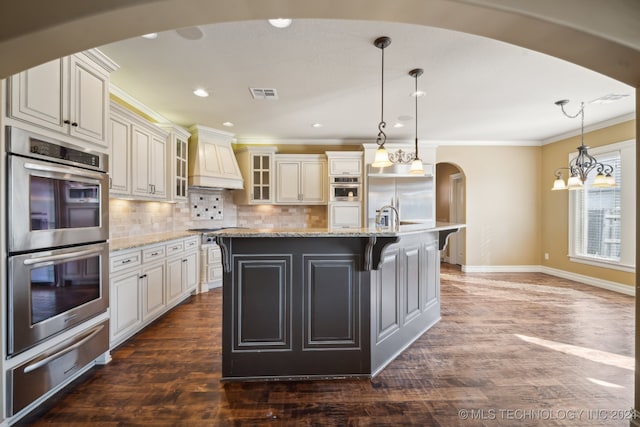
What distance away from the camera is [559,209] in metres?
5.54

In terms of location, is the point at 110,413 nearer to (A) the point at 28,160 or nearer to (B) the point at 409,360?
(A) the point at 28,160

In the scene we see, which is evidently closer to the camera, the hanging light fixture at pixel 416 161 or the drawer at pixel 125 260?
the drawer at pixel 125 260

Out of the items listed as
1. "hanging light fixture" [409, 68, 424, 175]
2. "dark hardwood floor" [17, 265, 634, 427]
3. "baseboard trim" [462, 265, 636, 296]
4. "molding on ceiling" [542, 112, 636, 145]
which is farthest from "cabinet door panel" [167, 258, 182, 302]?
"molding on ceiling" [542, 112, 636, 145]

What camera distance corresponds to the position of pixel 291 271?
2176 mm

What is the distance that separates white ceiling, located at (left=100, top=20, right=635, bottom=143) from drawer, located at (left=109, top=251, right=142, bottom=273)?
1816mm

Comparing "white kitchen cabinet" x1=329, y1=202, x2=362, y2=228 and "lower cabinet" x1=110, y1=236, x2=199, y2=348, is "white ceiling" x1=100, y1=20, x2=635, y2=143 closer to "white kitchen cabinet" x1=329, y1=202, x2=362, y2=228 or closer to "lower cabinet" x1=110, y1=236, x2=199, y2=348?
"white kitchen cabinet" x1=329, y1=202, x2=362, y2=228

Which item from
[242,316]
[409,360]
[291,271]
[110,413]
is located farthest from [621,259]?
[110,413]

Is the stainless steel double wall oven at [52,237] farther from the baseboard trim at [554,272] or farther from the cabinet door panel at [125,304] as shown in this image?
the baseboard trim at [554,272]

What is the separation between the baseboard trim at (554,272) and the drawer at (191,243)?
5.23 metres

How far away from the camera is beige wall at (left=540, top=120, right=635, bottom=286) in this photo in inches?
185

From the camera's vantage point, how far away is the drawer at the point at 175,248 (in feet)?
11.7

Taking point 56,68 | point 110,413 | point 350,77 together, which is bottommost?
point 110,413

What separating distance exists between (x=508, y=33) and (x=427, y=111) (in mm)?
2912

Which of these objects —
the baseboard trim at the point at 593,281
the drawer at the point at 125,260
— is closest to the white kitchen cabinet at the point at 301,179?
the drawer at the point at 125,260
